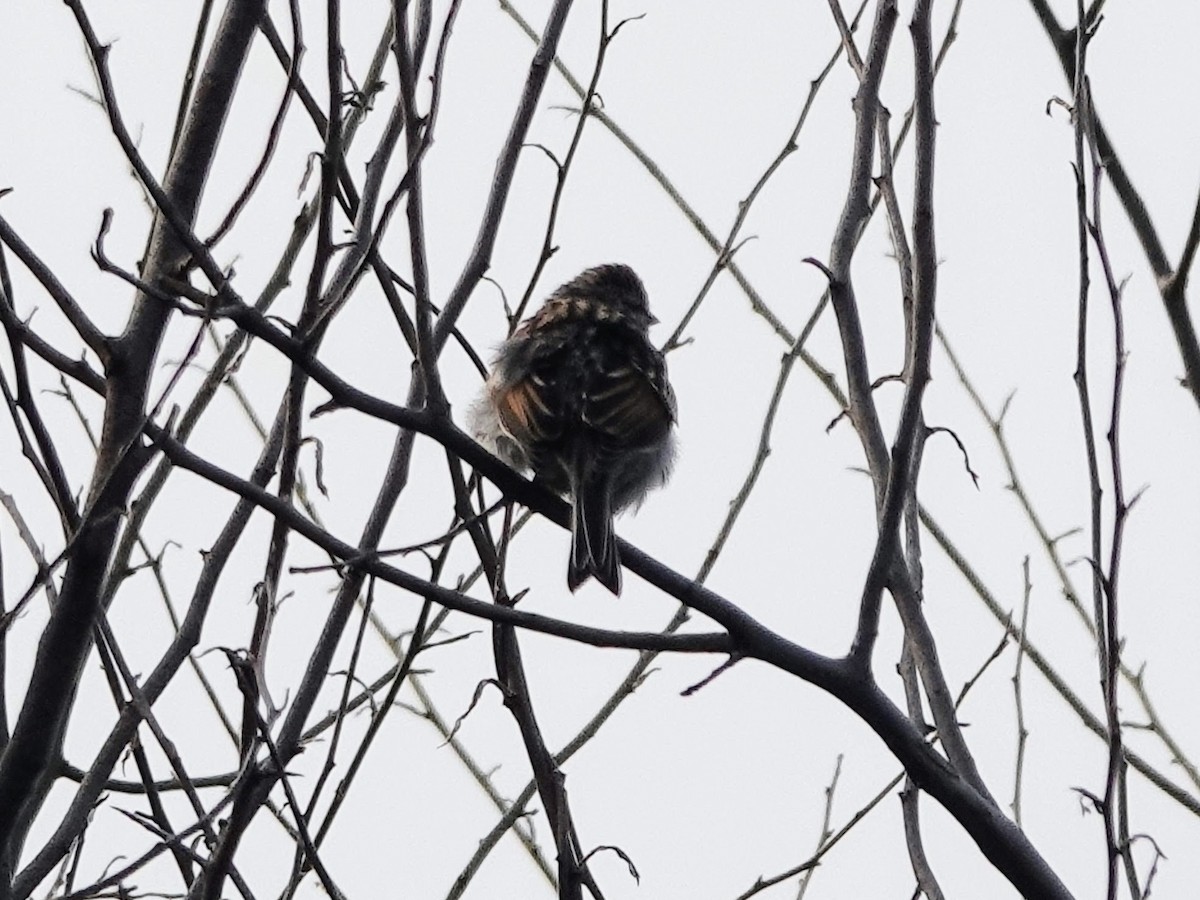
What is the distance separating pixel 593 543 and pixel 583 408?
35.4 inches

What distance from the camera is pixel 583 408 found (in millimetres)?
4633

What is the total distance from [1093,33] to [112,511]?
2.14 m

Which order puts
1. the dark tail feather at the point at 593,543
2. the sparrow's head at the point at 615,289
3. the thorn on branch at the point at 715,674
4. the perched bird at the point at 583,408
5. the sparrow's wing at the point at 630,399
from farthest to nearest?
1. the sparrow's head at the point at 615,289
2. the sparrow's wing at the point at 630,399
3. the perched bird at the point at 583,408
4. the dark tail feather at the point at 593,543
5. the thorn on branch at the point at 715,674

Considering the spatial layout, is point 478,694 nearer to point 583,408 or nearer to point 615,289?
point 583,408

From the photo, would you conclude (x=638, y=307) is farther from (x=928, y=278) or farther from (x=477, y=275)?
(x=928, y=278)

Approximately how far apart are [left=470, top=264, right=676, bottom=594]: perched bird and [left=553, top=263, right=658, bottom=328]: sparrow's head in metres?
0.72

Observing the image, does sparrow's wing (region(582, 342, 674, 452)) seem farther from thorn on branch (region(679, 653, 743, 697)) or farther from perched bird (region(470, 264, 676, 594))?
thorn on branch (region(679, 653, 743, 697))

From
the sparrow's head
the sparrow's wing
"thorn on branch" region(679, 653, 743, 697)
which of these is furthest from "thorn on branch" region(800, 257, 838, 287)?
the sparrow's head

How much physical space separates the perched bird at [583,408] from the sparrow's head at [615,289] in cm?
72

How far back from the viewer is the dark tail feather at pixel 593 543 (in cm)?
365

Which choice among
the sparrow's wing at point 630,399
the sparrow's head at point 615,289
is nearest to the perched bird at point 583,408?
the sparrow's wing at point 630,399

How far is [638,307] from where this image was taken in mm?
6297

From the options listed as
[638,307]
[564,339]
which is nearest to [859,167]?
[564,339]

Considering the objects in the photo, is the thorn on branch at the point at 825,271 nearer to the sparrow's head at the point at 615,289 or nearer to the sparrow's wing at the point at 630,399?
the sparrow's wing at the point at 630,399
